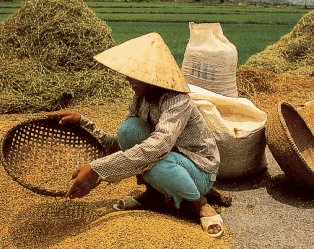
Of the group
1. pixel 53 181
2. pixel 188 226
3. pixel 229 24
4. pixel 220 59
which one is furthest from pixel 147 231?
pixel 229 24

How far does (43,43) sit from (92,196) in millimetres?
3016

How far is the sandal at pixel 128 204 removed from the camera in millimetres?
2869

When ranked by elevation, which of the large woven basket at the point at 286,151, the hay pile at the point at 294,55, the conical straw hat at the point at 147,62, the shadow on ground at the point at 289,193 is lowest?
the hay pile at the point at 294,55

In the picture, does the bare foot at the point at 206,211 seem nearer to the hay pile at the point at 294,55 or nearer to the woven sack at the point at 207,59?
the woven sack at the point at 207,59

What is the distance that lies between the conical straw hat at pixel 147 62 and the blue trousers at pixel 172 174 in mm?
291

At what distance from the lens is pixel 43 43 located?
18.9 feet

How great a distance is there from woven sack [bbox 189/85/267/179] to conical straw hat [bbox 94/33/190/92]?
620 millimetres

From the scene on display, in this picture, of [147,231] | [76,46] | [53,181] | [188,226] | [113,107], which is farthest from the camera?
[76,46]

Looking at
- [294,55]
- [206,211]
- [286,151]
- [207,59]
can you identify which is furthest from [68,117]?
[294,55]

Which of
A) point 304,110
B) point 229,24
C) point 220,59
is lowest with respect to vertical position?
point 229,24

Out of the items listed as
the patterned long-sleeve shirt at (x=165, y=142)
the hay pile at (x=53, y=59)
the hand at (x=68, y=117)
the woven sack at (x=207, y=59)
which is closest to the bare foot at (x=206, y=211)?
the patterned long-sleeve shirt at (x=165, y=142)

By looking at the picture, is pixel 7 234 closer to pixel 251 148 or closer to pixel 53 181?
pixel 53 181

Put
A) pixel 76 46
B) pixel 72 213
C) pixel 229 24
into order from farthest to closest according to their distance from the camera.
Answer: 1. pixel 229 24
2. pixel 76 46
3. pixel 72 213

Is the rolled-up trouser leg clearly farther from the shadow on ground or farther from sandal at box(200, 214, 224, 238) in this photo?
the shadow on ground
